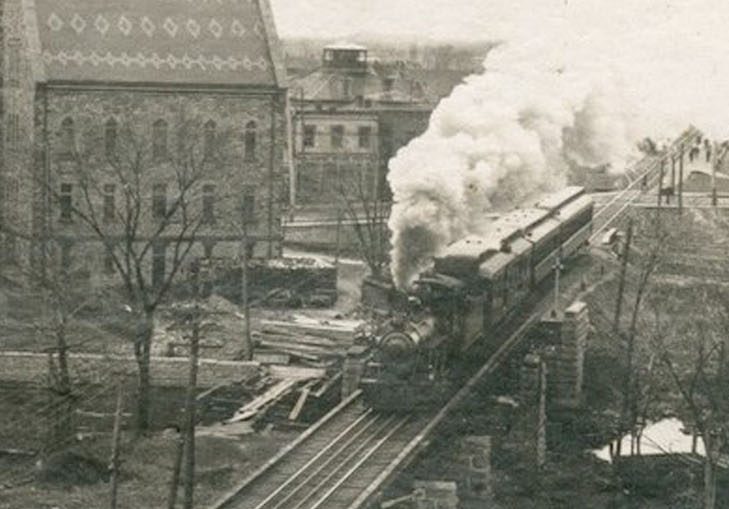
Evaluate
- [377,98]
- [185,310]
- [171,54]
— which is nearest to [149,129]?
[171,54]

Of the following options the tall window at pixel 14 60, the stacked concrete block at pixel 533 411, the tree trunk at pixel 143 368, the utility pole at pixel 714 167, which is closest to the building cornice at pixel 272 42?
the tall window at pixel 14 60

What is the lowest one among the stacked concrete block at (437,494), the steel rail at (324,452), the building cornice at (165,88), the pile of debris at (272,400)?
the pile of debris at (272,400)

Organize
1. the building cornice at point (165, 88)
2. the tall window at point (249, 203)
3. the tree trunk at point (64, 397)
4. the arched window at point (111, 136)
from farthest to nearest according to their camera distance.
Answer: the tall window at point (249, 203)
the arched window at point (111, 136)
the building cornice at point (165, 88)
the tree trunk at point (64, 397)

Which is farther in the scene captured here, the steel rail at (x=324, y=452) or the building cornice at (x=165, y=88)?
the building cornice at (x=165, y=88)

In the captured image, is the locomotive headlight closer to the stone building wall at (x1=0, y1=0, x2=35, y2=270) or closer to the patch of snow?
the patch of snow

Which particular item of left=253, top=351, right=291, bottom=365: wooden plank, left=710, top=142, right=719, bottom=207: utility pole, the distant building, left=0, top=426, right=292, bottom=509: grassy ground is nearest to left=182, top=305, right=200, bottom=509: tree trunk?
left=0, top=426, right=292, bottom=509: grassy ground

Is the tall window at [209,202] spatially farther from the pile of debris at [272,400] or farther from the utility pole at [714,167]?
the utility pole at [714,167]

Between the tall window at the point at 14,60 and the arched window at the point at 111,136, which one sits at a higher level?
the tall window at the point at 14,60

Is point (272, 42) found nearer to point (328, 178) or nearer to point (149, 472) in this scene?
point (328, 178)
